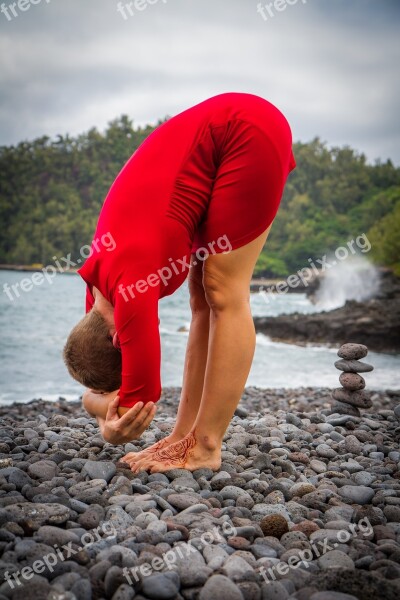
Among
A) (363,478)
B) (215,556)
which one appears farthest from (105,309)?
(363,478)

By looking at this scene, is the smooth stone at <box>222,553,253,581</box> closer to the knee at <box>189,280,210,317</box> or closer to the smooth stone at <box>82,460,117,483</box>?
the smooth stone at <box>82,460,117,483</box>

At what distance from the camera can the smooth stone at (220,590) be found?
1.64 metres

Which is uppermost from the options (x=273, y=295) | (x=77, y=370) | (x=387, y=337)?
(x=77, y=370)

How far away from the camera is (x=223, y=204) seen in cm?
243

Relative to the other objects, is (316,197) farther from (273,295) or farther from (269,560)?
(269,560)

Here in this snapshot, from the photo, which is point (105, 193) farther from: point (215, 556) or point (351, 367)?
point (215, 556)

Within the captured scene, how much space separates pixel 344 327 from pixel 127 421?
18.5m

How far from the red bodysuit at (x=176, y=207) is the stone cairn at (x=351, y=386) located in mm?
2232

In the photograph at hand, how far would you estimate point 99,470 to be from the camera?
2.60 metres

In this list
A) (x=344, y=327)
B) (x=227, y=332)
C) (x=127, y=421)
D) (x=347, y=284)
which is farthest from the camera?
(x=347, y=284)

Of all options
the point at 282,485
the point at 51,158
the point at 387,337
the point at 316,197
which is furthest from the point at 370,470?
the point at 51,158

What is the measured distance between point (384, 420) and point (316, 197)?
7908 centimetres

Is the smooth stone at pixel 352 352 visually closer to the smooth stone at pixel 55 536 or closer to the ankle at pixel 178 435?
the ankle at pixel 178 435

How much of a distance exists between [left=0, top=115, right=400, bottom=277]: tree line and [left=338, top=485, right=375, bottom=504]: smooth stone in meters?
52.1
